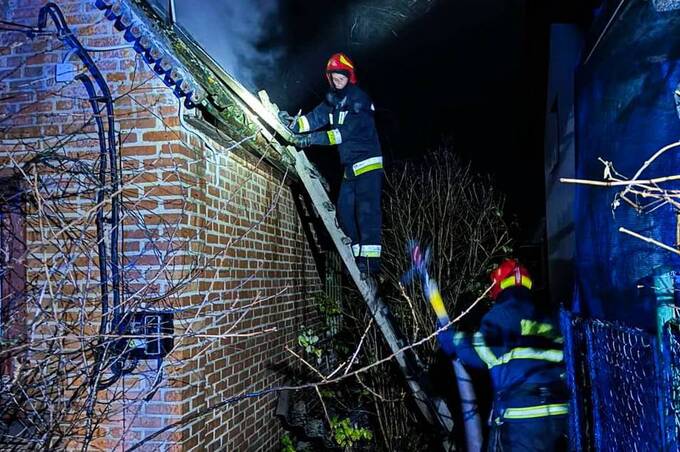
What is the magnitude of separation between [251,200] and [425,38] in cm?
840

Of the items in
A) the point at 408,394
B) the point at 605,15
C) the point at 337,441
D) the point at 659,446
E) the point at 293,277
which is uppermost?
the point at 605,15

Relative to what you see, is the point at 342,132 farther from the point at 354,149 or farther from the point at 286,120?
the point at 286,120

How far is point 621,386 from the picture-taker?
2.74 metres

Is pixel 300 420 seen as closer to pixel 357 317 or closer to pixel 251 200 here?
pixel 357 317

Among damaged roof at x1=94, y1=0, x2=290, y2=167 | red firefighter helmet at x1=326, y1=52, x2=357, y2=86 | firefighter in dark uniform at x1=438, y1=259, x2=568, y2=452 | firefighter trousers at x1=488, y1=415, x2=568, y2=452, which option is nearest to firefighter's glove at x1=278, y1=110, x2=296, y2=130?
damaged roof at x1=94, y1=0, x2=290, y2=167

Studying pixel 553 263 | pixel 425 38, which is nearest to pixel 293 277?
pixel 553 263

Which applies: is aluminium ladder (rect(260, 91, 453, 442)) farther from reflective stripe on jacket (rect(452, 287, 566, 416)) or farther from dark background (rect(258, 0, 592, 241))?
dark background (rect(258, 0, 592, 241))

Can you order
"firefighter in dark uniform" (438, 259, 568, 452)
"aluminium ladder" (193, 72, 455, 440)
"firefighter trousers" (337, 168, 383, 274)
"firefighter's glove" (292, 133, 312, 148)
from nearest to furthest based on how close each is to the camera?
"firefighter in dark uniform" (438, 259, 568, 452)
"firefighter's glove" (292, 133, 312, 148)
"aluminium ladder" (193, 72, 455, 440)
"firefighter trousers" (337, 168, 383, 274)

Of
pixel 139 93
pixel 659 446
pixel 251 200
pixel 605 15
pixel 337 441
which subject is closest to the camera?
pixel 659 446

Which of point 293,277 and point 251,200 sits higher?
point 251,200

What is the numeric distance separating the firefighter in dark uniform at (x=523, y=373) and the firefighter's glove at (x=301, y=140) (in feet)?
7.78

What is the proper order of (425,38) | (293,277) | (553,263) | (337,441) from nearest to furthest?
(337,441)
(293,277)
(553,263)
(425,38)

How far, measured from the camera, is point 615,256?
2.95 metres

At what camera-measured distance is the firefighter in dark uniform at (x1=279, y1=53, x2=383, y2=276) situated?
562 cm
